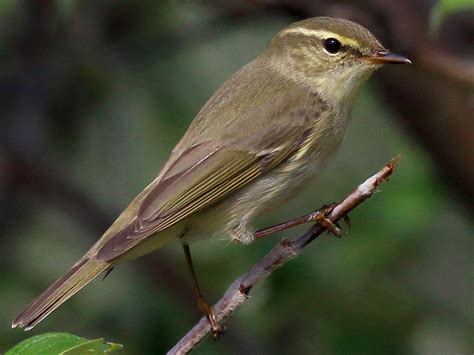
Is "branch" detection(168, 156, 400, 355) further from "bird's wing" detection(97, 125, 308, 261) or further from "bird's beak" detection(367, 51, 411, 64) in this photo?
"bird's beak" detection(367, 51, 411, 64)

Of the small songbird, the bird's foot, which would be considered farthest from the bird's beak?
the bird's foot

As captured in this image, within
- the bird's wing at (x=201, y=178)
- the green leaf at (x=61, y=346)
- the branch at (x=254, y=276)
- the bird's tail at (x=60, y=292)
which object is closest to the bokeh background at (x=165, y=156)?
the bird's wing at (x=201, y=178)

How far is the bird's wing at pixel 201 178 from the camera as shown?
436 cm

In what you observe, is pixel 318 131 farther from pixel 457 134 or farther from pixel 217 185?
pixel 457 134

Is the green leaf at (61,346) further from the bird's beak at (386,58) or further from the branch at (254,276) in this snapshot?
the bird's beak at (386,58)

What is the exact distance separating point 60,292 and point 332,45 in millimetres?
1688

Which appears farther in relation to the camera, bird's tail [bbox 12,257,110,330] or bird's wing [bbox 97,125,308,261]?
bird's wing [bbox 97,125,308,261]

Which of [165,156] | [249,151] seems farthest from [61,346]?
[165,156]

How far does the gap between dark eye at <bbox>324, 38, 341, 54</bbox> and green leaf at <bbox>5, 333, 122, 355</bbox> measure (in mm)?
2120

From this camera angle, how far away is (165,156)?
6.62 metres

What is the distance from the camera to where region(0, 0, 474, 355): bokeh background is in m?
5.36

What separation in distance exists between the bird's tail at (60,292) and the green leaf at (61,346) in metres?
0.72

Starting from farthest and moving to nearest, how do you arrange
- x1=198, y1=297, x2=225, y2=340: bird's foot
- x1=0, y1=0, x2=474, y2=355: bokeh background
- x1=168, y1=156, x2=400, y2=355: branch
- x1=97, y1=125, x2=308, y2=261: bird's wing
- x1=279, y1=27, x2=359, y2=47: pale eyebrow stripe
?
x1=0, y1=0, x2=474, y2=355: bokeh background < x1=279, y1=27, x2=359, y2=47: pale eyebrow stripe < x1=97, y1=125, x2=308, y2=261: bird's wing < x1=198, y1=297, x2=225, y2=340: bird's foot < x1=168, y1=156, x2=400, y2=355: branch

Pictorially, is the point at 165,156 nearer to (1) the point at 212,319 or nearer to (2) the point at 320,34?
(2) the point at 320,34
